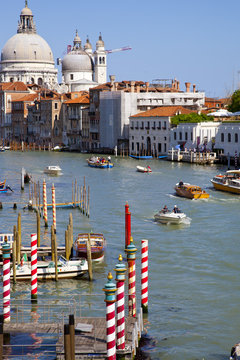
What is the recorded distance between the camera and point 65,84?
90.7 m

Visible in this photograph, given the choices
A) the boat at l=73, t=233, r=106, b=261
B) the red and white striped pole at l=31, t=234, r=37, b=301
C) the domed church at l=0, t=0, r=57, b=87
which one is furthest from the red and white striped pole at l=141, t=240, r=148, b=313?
the domed church at l=0, t=0, r=57, b=87

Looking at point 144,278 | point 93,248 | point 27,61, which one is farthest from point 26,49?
point 144,278

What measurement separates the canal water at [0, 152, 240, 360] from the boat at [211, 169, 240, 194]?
382mm

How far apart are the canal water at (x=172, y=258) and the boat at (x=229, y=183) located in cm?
38

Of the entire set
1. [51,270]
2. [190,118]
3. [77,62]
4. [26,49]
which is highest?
[26,49]

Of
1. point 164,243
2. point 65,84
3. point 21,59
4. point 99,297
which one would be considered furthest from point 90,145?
point 99,297

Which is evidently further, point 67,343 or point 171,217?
point 171,217

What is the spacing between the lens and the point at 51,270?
1459 centimetres

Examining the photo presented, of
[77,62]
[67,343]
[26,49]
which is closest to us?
[67,343]

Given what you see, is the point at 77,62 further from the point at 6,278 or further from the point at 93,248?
the point at 6,278

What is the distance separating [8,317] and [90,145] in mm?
54772

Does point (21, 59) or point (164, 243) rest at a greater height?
point (21, 59)

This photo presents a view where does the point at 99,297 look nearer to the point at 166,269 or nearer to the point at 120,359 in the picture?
the point at 166,269

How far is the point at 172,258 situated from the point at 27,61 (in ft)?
275
